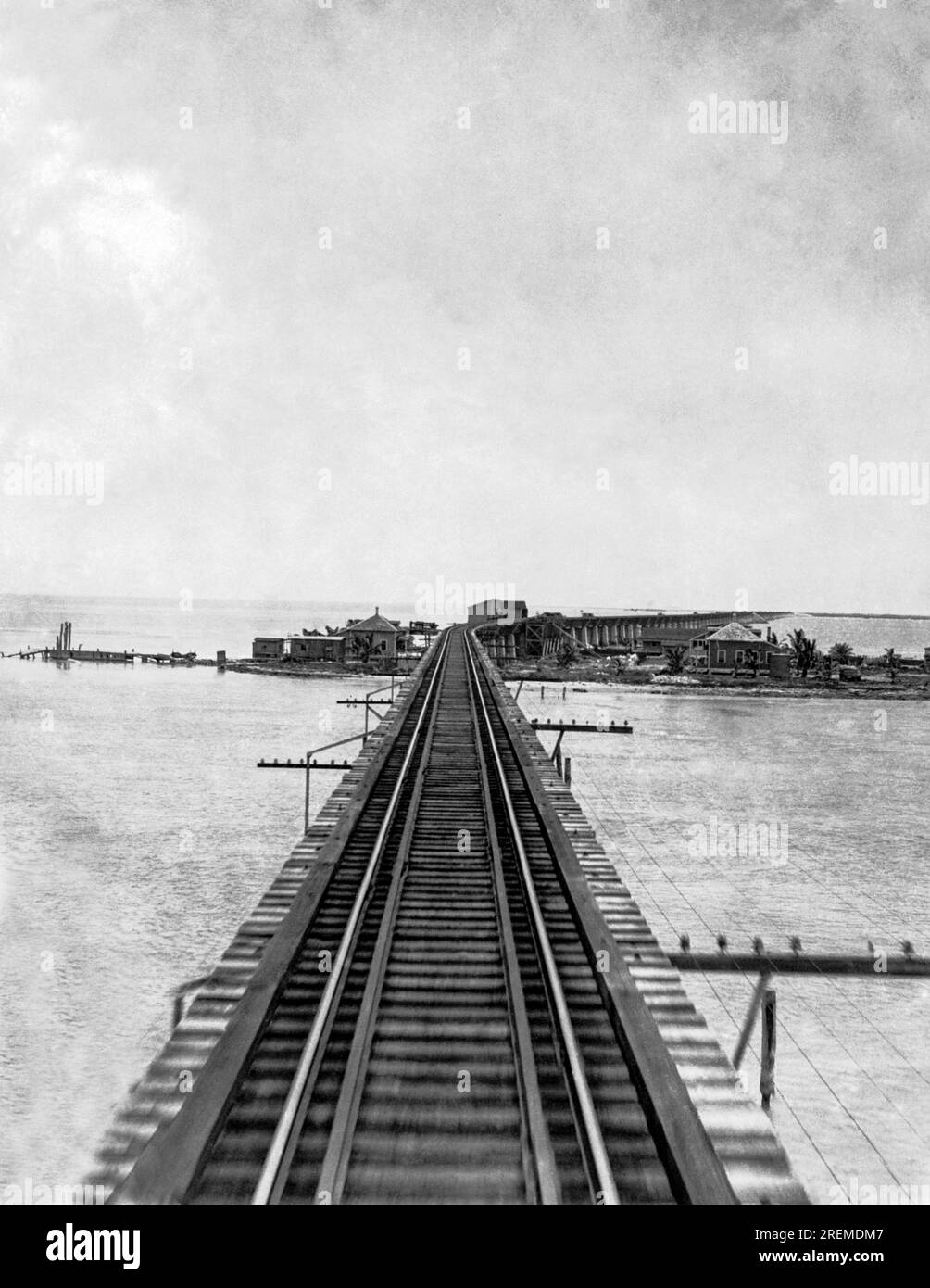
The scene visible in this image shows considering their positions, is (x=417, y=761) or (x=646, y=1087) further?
(x=417, y=761)

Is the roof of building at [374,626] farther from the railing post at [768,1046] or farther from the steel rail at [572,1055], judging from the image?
the railing post at [768,1046]

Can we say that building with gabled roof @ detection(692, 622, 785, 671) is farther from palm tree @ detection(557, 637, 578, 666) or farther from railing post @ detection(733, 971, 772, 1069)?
railing post @ detection(733, 971, 772, 1069)

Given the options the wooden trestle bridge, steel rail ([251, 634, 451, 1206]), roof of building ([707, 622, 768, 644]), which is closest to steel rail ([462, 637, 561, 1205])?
the wooden trestle bridge

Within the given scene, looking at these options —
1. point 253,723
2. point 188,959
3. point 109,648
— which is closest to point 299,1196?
point 188,959

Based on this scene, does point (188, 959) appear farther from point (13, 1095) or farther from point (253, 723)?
point (253, 723)

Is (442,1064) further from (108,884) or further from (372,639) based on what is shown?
(372,639)

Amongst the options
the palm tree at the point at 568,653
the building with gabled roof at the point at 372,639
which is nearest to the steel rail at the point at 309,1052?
the building with gabled roof at the point at 372,639
